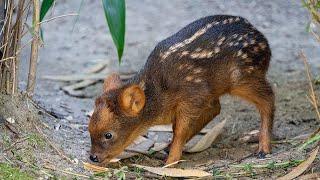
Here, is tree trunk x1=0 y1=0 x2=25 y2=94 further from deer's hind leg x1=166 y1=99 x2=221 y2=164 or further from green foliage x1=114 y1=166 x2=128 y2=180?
deer's hind leg x1=166 y1=99 x2=221 y2=164

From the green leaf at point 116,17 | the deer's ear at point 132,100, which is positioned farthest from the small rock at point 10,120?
the green leaf at point 116,17

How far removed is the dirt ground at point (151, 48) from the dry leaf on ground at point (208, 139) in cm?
6

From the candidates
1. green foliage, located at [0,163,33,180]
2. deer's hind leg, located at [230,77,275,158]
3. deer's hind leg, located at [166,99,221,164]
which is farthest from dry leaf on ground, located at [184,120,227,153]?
green foliage, located at [0,163,33,180]

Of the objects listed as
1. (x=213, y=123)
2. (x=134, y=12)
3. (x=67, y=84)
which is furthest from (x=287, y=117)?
(x=134, y=12)

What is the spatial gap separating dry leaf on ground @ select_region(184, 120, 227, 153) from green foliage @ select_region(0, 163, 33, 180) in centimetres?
181

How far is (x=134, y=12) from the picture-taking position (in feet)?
34.9

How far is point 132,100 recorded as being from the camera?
5734 millimetres

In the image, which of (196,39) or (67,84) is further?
(67,84)

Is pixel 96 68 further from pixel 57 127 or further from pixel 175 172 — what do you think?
pixel 175 172

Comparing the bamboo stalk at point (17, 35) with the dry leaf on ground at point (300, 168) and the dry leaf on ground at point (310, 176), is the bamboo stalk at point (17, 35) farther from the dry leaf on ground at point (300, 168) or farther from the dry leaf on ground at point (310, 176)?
the dry leaf on ground at point (310, 176)

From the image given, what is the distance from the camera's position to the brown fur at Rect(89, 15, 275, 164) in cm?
570

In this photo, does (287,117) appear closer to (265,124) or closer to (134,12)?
(265,124)

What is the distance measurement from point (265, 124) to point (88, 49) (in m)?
3.83

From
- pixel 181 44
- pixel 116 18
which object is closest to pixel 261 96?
pixel 181 44
